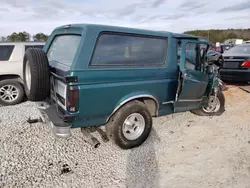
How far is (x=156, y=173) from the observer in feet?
9.96

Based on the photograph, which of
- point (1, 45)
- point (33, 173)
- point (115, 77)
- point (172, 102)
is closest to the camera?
point (33, 173)

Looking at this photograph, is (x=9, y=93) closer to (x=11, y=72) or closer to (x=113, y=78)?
(x=11, y=72)

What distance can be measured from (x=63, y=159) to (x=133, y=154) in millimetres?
1089

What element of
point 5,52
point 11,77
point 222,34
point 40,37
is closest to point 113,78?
point 11,77

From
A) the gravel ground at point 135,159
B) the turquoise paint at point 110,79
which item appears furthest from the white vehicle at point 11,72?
the turquoise paint at point 110,79

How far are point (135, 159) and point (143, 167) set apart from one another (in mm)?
240

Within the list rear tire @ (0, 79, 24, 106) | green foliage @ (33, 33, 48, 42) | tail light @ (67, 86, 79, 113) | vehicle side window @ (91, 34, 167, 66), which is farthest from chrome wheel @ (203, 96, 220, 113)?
green foliage @ (33, 33, 48, 42)

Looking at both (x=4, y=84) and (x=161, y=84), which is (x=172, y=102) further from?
(x=4, y=84)

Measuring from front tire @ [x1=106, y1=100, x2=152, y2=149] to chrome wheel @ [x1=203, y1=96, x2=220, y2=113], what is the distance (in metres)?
2.02

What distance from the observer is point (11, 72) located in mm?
5656

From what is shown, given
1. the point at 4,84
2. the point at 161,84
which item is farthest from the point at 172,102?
the point at 4,84

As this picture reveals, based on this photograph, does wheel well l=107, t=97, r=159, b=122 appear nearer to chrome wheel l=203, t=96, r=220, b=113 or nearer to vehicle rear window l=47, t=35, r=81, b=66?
vehicle rear window l=47, t=35, r=81, b=66

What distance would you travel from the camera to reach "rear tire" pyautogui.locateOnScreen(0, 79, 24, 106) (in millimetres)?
5715

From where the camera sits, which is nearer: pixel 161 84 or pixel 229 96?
pixel 161 84
